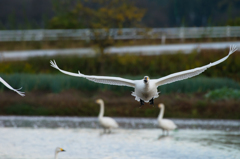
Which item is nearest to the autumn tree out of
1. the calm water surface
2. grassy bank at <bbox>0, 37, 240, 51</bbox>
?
grassy bank at <bbox>0, 37, 240, 51</bbox>

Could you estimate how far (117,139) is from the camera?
18.9m

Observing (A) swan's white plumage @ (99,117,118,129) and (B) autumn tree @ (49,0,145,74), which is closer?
(A) swan's white plumage @ (99,117,118,129)

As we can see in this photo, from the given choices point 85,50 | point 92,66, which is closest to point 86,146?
point 92,66

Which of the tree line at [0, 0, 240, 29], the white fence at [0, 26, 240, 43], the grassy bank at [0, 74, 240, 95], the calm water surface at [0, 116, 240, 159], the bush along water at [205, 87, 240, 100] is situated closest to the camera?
the calm water surface at [0, 116, 240, 159]

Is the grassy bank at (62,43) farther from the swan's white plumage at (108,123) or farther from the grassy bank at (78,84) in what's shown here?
the swan's white plumage at (108,123)

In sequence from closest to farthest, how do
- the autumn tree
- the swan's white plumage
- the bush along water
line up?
the swan's white plumage
the bush along water
the autumn tree

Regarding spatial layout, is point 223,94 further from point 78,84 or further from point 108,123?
point 78,84

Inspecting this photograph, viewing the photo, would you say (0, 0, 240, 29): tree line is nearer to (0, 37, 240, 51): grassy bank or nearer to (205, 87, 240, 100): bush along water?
(0, 37, 240, 51): grassy bank

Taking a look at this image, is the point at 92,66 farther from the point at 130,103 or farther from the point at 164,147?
the point at 164,147

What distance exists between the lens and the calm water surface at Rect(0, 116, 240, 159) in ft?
52.5

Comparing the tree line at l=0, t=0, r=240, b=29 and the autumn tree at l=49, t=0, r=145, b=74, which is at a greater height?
the tree line at l=0, t=0, r=240, b=29

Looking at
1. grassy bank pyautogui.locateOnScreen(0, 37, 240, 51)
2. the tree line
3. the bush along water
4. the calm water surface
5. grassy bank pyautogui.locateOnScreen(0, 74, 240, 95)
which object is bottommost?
the calm water surface

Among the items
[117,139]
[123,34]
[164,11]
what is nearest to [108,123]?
[117,139]

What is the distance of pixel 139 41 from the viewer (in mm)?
37750
